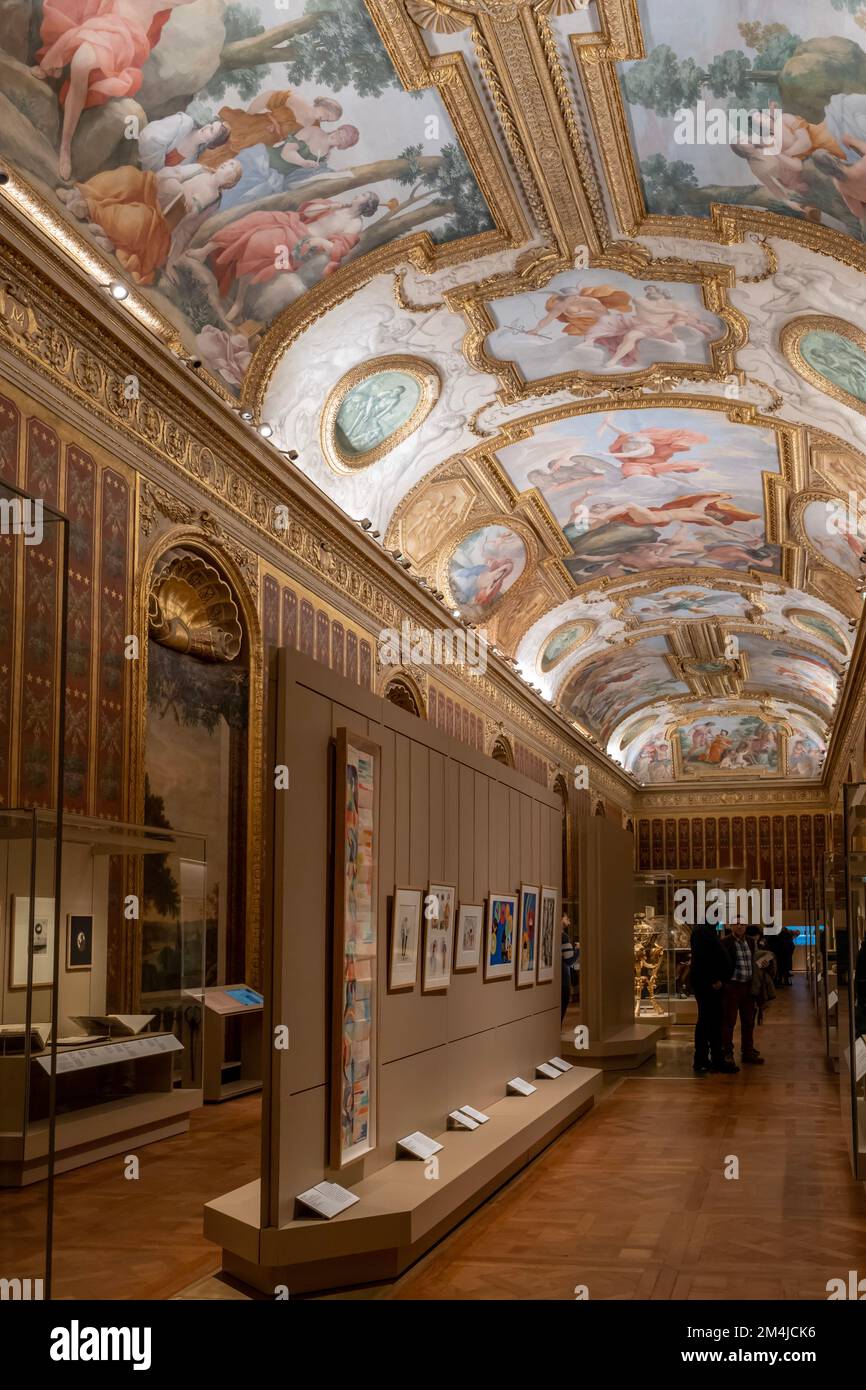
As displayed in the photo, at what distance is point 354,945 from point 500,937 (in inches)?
155

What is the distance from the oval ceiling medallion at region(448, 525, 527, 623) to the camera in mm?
24375

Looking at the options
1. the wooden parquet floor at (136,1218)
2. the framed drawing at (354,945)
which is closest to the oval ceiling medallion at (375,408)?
the wooden parquet floor at (136,1218)

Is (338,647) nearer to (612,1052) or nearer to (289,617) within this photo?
(289,617)

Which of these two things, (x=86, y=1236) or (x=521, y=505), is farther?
(x=521, y=505)

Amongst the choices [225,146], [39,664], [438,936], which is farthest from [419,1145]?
[225,146]

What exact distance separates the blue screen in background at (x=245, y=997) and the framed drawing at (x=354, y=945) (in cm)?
616

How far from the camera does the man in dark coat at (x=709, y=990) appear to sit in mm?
15078

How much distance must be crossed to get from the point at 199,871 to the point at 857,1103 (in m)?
6.26

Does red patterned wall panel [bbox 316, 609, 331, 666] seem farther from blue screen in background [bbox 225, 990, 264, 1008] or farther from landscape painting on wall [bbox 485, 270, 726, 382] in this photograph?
blue screen in background [bbox 225, 990, 264, 1008]

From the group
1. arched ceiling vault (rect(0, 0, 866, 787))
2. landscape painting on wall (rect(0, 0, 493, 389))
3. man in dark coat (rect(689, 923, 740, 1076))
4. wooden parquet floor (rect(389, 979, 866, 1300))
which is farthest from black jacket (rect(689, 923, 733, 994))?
Answer: landscape painting on wall (rect(0, 0, 493, 389))

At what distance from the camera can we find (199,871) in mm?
12141

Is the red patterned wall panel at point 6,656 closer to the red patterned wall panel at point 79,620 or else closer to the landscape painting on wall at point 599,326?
the red patterned wall panel at point 79,620
